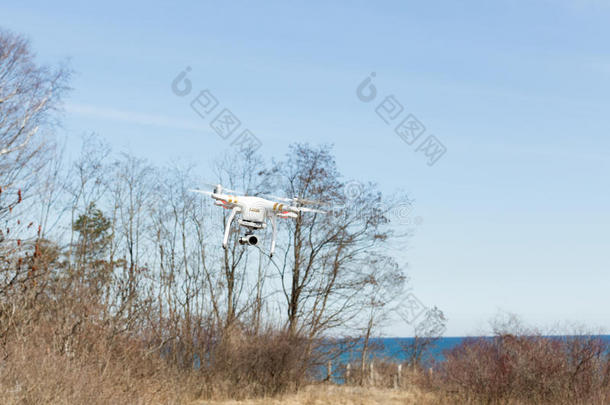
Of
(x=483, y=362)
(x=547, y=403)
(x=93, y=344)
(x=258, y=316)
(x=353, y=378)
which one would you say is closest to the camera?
(x=93, y=344)

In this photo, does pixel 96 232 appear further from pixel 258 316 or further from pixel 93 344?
pixel 93 344

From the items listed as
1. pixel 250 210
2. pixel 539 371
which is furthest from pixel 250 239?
pixel 539 371

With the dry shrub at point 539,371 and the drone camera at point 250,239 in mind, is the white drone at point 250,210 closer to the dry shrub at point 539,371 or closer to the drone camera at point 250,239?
the drone camera at point 250,239

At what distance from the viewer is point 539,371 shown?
51.6 ft

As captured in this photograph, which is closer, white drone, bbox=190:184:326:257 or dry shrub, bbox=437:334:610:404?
white drone, bbox=190:184:326:257

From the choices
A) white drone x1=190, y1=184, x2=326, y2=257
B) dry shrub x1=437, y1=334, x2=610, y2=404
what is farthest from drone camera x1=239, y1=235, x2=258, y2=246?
dry shrub x1=437, y1=334, x2=610, y2=404

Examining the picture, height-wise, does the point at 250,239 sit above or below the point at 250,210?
below

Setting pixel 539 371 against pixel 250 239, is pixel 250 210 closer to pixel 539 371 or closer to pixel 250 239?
pixel 250 239

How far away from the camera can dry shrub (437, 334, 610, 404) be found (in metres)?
15.3

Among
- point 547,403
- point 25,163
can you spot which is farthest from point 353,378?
point 25,163

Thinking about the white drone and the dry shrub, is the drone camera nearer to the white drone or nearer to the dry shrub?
the white drone

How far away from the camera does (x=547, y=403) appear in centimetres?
1545

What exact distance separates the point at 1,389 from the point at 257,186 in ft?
47.0

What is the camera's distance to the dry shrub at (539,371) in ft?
50.2
